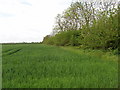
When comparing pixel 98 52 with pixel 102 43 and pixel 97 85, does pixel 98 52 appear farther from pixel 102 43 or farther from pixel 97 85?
pixel 97 85

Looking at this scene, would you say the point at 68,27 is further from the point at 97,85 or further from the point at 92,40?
the point at 97,85

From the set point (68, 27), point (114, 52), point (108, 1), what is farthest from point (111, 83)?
point (68, 27)

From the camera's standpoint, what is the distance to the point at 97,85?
4379 mm

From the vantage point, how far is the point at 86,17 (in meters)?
21.3

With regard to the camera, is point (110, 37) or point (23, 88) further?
point (110, 37)

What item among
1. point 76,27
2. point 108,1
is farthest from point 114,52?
point 76,27

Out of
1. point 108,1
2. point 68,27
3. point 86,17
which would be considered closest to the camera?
point 108,1

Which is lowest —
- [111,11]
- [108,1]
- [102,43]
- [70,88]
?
[70,88]

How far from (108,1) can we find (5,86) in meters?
18.7

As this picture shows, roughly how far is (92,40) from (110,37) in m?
1.77

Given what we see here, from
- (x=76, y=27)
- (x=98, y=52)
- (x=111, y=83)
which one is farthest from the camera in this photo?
(x=76, y=27)

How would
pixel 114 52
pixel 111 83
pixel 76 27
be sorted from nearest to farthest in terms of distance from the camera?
pixel 111 83 → pixel 114 52 → pixel 76 27

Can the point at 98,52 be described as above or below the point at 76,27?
below

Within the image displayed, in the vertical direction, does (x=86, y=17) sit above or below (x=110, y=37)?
above
